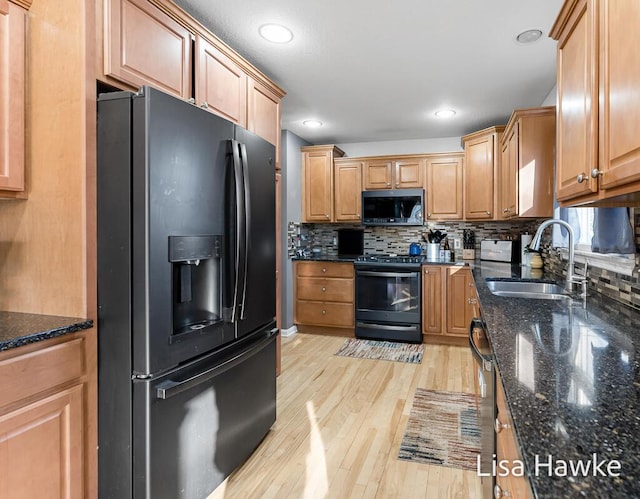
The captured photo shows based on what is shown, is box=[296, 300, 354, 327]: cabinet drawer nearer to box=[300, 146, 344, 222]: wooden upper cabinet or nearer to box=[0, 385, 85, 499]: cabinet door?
box=[300, 146, 344, 222]: wooden upper cabinet

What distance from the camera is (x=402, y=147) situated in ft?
15.9

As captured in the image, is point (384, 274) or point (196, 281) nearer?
point (196, 281)

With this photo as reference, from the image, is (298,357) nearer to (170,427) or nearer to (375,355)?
(375,355)

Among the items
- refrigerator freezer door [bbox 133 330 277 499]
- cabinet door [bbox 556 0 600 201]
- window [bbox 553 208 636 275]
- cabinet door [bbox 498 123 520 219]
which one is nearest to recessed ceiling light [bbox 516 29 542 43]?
cabinet door [bbox 498 123 520 219]

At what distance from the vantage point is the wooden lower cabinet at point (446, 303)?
394 cm

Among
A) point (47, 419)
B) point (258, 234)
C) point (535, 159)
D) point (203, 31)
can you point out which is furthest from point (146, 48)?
point (535, 159)

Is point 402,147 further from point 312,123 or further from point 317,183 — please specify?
point 312,123

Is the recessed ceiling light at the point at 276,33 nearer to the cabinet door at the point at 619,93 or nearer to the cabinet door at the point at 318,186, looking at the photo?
the cabinet door at the point at 619,93

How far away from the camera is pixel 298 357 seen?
3.63 m

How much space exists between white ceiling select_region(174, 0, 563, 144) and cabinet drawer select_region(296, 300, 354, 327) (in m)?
2.06

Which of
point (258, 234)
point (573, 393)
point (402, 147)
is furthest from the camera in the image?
point (402, 147)

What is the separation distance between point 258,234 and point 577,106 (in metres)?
1.44

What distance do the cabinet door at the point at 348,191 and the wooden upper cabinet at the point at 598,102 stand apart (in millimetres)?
3045

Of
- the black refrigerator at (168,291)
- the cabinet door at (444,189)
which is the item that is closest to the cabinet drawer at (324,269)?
the cabinet door at (444,189)
